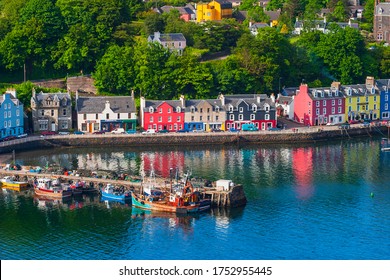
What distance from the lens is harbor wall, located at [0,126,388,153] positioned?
80.6 meters

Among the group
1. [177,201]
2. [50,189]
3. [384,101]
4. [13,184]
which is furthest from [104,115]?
[384,101]

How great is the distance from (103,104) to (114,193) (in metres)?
21.0

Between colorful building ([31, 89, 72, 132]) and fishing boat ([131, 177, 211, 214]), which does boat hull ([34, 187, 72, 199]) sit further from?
colorful building ([31, 89, 72, 132])

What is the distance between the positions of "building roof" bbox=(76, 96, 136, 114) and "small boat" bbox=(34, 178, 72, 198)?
18.4m

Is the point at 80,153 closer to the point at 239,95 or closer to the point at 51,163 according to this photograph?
the point at 51,163

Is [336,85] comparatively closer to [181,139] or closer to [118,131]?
[181,139]

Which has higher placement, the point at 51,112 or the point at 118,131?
the point at 51,112

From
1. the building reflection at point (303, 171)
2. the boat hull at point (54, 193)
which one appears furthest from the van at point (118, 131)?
the boat hull at point (54, 193)

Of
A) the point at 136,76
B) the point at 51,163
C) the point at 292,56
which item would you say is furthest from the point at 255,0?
the point at 51,163

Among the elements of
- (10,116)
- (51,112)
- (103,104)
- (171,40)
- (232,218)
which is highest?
(171,40)

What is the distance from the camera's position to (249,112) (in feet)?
280

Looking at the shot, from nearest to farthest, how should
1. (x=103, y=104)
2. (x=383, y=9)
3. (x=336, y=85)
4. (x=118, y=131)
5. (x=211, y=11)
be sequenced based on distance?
(x=118, y=131) < (x=103, y=104) < (x=336, y=85) < (x=211, y=11) < (x=383, y=9)

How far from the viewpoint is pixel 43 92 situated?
3430 inches

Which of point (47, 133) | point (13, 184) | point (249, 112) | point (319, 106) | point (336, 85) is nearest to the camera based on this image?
point (13, 184)
